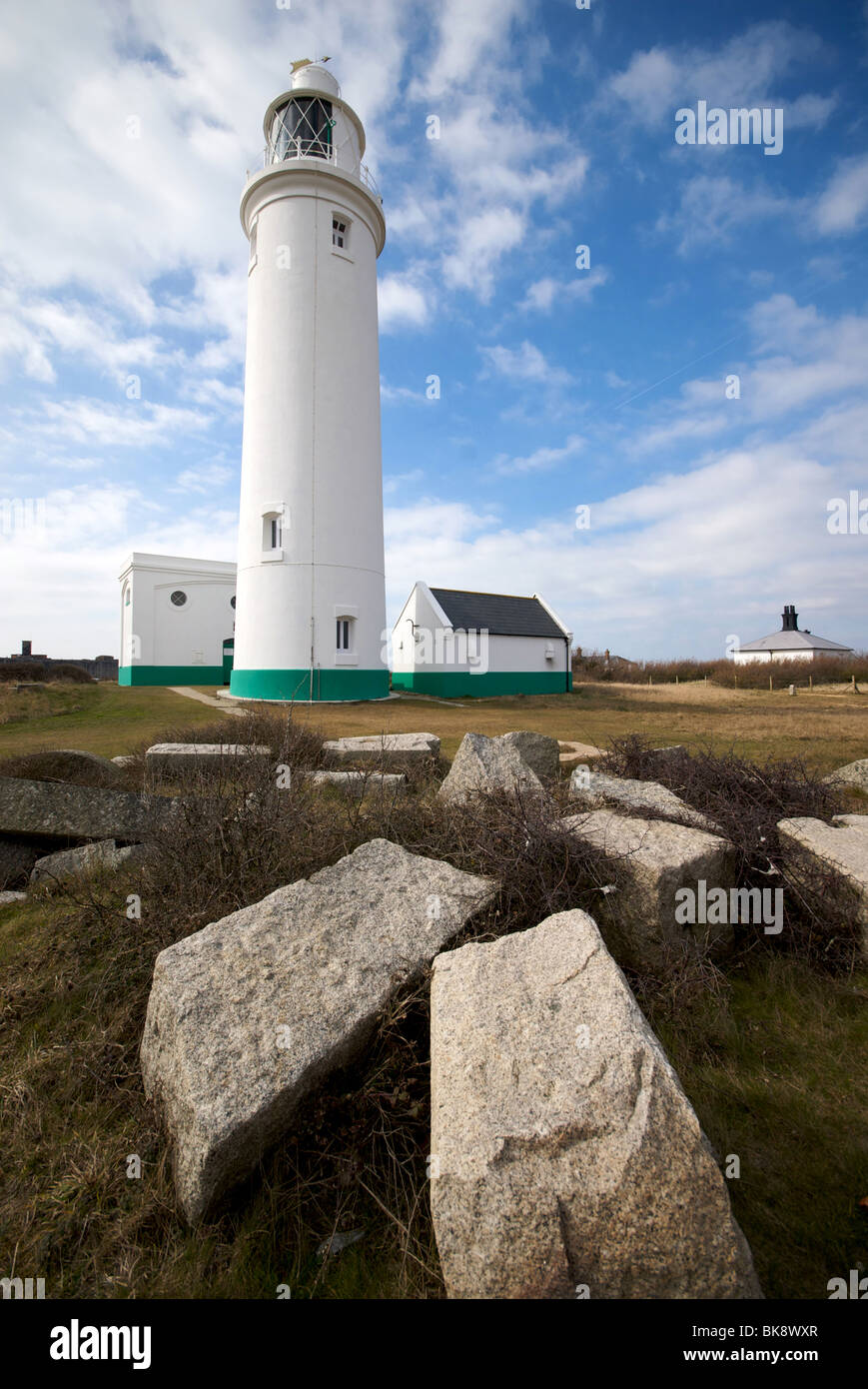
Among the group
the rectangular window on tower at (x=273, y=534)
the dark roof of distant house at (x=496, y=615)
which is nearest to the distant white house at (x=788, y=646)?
the dark roof of distant house at (x=496, y=615)

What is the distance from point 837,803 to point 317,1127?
526cm

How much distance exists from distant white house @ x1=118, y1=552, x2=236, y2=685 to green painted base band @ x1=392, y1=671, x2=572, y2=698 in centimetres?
1088

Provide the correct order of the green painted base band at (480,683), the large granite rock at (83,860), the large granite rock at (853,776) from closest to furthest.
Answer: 1. the large granite rock at (83,860)
2. the large granite rock at (853,776)
3. the green painted base band at (480,683)

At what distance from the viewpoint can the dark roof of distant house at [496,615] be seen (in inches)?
1084

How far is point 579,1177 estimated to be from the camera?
75.2 inches

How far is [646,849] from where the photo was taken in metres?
3.90

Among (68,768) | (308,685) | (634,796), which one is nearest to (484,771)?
(634,796)

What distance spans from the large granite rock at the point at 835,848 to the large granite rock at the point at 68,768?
6.37m

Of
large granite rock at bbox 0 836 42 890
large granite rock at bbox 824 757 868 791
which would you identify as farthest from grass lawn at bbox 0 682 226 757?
large granite rock at bbox 824 757 868 791

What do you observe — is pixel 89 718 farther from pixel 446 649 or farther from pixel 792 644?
pixel 792 644

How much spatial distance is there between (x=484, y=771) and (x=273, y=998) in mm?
3139

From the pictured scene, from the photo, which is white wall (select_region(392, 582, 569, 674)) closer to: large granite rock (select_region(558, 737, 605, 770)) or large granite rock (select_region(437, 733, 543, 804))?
large granite rock (select_region(558, 737, 605, 770))

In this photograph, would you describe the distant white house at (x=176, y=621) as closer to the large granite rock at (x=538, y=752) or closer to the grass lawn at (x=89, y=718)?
the grass lawn at (x=89, y=718)

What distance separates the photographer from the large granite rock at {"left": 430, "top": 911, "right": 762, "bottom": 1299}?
1.83 m
